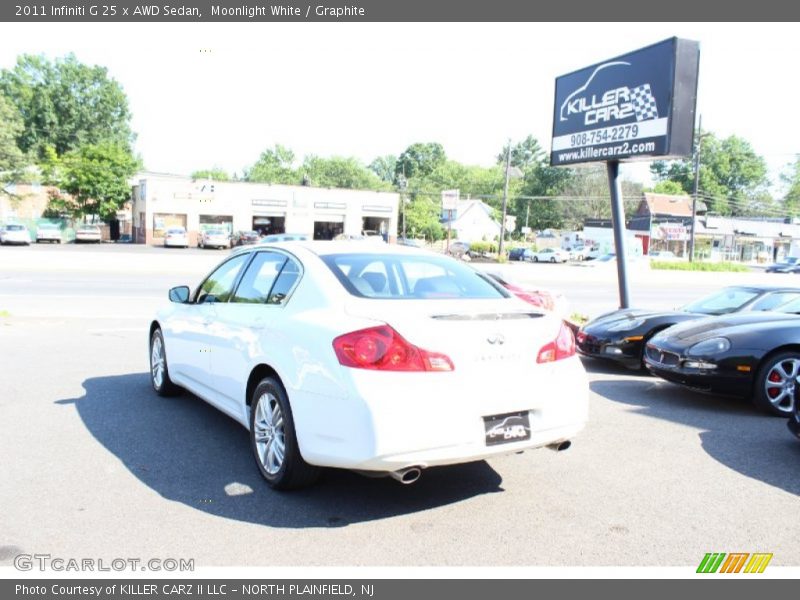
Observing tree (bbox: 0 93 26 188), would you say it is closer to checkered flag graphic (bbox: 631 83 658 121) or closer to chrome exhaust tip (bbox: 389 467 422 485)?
checkered flag graphic (bbox: 631 83 658 121)

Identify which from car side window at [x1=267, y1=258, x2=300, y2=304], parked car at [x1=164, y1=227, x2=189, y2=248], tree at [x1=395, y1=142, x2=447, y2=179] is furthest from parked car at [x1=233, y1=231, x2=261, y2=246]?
tree at [x1=395, y1=142, x2=447, y2=179]

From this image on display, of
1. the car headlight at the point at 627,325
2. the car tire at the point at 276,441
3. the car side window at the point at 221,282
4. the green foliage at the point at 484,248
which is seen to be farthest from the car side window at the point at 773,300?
the green foliage at the point at 484,248

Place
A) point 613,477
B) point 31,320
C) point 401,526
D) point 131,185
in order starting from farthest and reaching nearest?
point 131,185 → point 31,320 → point 613,477 → point 401,526

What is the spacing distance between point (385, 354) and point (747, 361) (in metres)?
4.29

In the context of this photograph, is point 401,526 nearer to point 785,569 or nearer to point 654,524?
point 654,524

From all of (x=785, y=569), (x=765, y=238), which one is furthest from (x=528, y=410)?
(x=765, y=238)

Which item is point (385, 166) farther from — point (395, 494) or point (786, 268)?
point (395, 494)

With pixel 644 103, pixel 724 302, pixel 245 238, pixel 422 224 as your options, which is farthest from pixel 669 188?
pixel 724 302

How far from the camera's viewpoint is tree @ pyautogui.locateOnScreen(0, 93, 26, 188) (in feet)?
165

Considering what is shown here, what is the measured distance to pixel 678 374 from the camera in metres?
6.59

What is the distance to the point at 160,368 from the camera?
654 centimetres

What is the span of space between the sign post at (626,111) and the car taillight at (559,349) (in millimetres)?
7685

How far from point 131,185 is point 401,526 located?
63355 millimetres

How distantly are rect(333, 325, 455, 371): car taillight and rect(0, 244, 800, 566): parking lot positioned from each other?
0.93 metres
